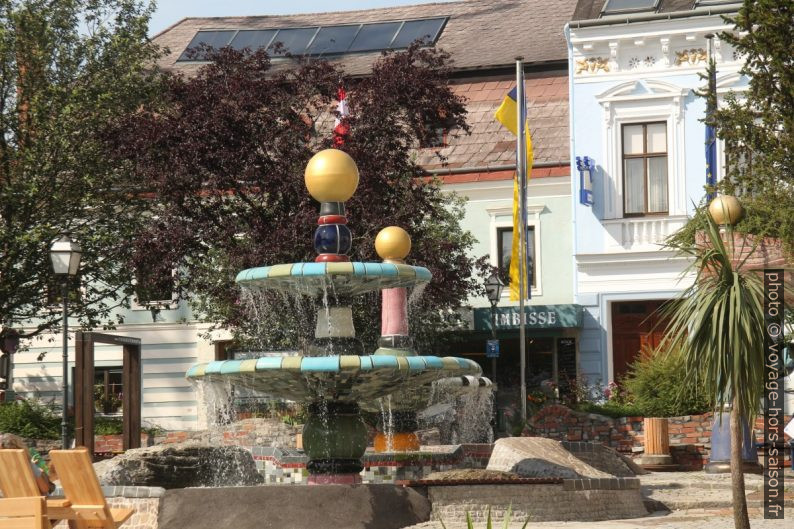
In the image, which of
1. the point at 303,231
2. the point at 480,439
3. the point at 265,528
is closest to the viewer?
the point at 265,528

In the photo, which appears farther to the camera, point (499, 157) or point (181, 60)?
point (181, 60)

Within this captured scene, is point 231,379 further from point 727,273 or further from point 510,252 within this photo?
point 510,252

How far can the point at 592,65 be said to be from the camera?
3231cm

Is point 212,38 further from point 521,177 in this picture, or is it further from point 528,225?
point 521,177

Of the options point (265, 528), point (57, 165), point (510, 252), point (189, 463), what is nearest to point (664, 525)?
point (265, 528)

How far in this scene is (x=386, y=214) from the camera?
2472 centimetres

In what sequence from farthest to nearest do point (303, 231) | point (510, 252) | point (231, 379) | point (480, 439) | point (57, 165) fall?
point (510, 252) < point (57, 165) < point (480, 439) < point (303, 231) < point (231, 379)

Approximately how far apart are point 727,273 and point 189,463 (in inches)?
350

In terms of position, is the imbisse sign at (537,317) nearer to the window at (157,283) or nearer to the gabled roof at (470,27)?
the gabled roof at (470,27)

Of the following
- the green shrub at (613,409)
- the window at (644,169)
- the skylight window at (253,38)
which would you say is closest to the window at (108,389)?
the skylight window at (253,38)

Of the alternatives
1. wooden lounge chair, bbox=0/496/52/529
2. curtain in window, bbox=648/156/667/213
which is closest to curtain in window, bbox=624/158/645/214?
curtain in window, bbox=648/156/667/213

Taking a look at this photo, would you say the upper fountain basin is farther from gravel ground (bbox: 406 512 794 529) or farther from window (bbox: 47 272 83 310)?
window (bbox: 47 272 83 310)

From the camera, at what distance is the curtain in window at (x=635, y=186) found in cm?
3192

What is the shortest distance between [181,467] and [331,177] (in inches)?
215
